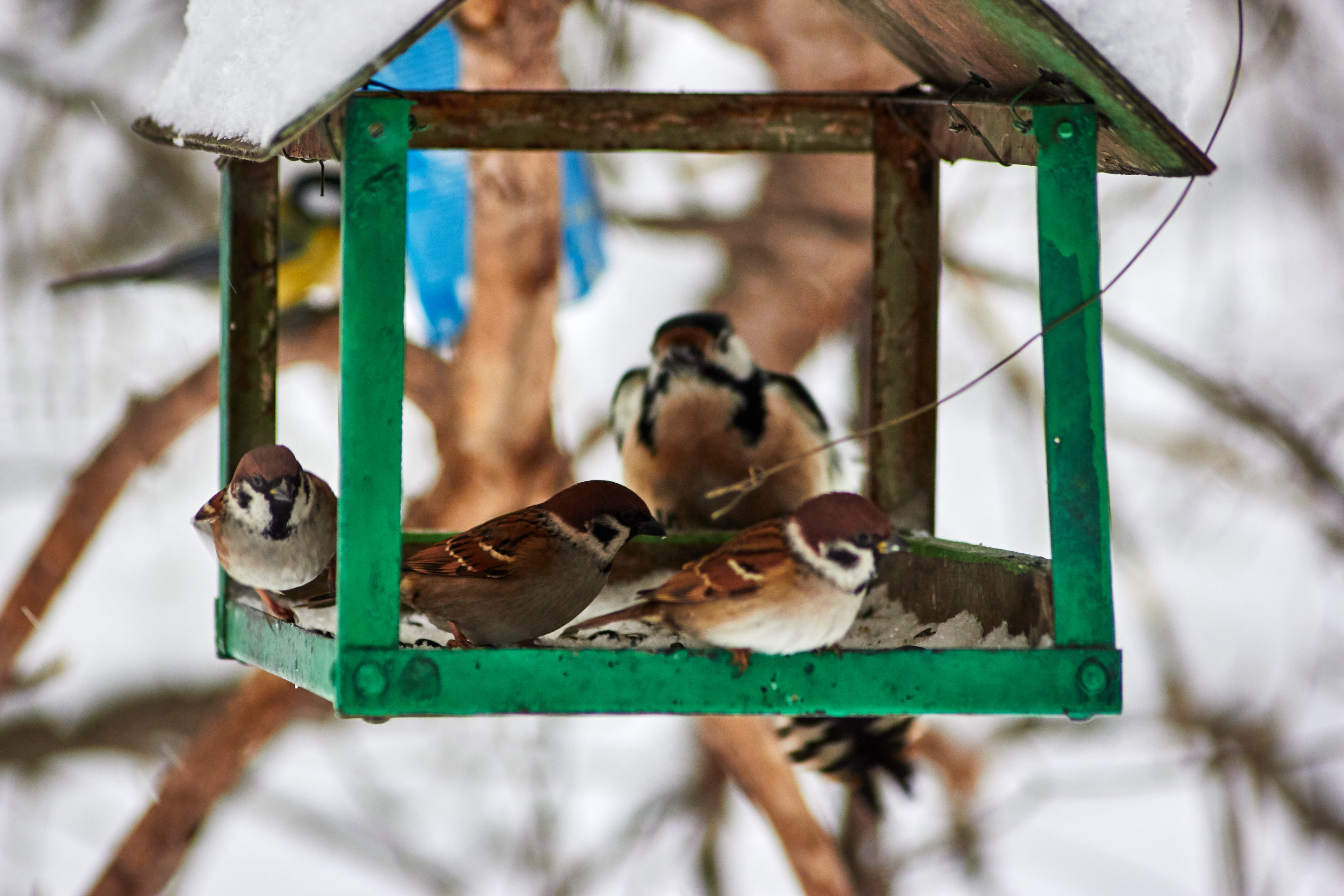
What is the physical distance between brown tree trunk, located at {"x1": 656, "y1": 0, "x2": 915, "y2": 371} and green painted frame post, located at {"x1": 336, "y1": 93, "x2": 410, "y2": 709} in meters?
3.42

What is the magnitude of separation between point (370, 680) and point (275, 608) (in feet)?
2.62

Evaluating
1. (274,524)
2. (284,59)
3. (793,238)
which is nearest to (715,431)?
(274,524)

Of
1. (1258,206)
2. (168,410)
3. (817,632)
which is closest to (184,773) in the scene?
(168,410)

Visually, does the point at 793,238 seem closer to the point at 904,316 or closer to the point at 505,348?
the point at 505,348

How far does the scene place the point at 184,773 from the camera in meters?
3.93

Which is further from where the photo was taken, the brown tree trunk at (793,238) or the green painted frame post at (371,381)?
the brown tree trunk at (793,238)

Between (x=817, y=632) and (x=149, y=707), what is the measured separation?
5.22 metres

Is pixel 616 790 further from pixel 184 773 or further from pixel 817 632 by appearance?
pixel 817 632

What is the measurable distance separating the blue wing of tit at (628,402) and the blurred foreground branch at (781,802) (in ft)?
3.86

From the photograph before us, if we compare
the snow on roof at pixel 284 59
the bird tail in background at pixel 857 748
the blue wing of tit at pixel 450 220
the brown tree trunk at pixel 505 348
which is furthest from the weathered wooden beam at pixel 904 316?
the blue wing of tit at pixel 450 220

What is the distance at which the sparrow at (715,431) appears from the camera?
3.18 meters

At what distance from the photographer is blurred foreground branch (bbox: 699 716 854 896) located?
4297 millimetres

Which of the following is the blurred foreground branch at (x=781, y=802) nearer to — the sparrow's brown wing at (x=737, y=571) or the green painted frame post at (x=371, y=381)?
the sparrow's brown wing at (x=737, y=571)

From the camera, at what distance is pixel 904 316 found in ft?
9.98
